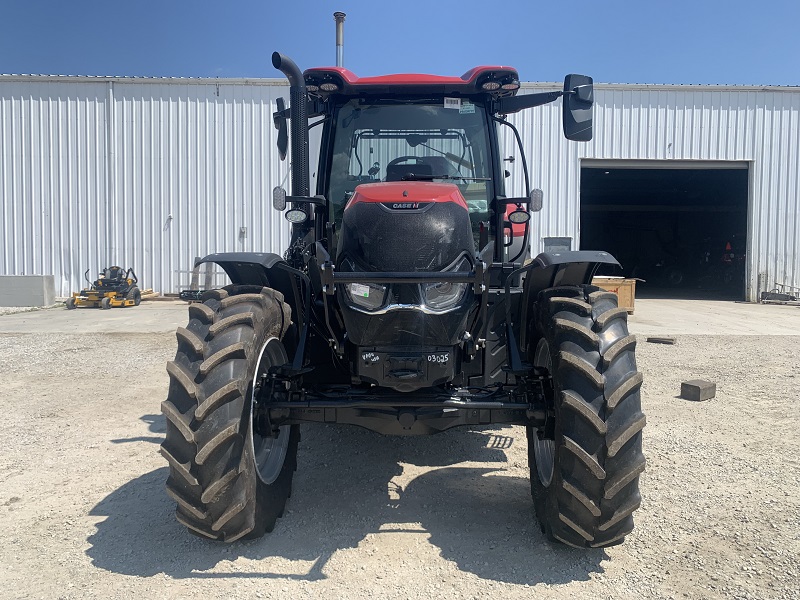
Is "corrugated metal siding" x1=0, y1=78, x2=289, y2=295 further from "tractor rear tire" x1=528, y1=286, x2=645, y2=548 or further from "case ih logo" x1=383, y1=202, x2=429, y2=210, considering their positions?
"tractor rear tire" x1=528, y1=286, x2=645, y2=548

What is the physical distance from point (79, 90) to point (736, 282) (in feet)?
75.1

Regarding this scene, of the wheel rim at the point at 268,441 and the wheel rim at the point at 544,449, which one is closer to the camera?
the wheel rim at the point at 268,441

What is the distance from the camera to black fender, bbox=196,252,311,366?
3396 mm

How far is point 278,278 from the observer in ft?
12.2

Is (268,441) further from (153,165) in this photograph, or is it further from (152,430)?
(153,165)

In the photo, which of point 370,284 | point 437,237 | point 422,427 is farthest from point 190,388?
point 437,237

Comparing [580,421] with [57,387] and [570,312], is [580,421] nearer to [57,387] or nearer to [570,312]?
[570,312]

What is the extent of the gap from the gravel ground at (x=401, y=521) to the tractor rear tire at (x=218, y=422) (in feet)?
0.87

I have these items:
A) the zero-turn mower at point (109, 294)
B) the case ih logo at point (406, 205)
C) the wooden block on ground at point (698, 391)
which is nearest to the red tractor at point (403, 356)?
the case ih logo at point (406, 205)

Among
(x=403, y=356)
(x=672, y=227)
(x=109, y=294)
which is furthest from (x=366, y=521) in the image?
(x=672, y=227)

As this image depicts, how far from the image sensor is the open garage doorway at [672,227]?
2220 cm

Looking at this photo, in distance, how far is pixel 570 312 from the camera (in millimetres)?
3150

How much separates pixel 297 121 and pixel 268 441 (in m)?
1.95

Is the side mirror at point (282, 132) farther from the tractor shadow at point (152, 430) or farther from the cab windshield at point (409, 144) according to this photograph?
the tractor shadow at point (152, 430)
